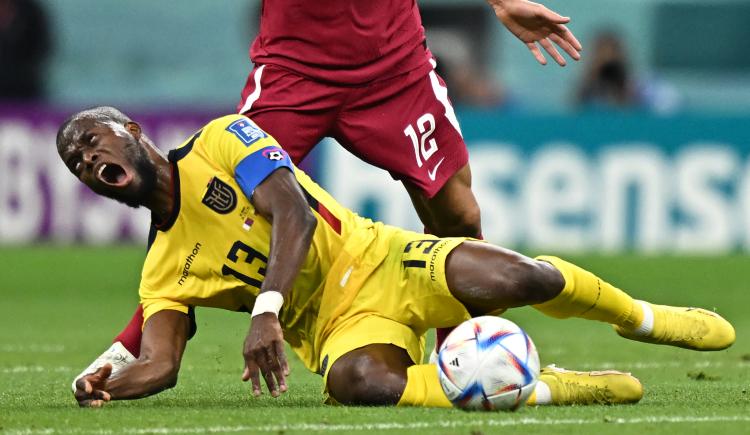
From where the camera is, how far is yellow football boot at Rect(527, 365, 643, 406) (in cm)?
561

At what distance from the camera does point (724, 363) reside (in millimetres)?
7473

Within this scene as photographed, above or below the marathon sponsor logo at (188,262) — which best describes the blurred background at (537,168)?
below

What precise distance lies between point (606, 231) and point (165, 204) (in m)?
8.54

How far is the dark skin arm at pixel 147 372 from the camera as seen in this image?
18.5 feet

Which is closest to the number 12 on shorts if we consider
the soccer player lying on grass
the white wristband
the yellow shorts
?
the soccer player lying on grass

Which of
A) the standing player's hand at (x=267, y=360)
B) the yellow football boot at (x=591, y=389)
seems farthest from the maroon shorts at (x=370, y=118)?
the standing player's hand at (x=267, y=360)

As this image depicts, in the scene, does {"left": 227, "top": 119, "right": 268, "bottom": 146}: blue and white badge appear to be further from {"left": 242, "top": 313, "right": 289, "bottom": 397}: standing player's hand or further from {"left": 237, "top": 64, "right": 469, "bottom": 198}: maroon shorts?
{"left": 242, "top": 313, "right": 289, "bottom": 397}: standing player's hand

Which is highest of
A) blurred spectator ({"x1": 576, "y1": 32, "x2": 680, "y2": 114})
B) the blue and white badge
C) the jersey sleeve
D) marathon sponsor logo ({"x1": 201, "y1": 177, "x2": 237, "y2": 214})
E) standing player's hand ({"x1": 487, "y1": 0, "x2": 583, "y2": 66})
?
standing player's hand ({"x1": 487, "y1": 0, "x2": 583, "y2": 66})

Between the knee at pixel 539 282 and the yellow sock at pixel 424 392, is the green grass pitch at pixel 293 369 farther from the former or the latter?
the knee at pixel 539 282

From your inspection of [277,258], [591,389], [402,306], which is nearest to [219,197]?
[277,258]

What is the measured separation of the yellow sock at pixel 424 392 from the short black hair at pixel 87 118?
4.92 ft

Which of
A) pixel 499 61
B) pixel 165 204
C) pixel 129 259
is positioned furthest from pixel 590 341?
pixel 499 61

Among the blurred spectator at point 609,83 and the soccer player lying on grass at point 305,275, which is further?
the blurred spectator at point 609,83

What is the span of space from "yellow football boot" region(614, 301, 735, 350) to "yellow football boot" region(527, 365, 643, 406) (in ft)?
1.47
